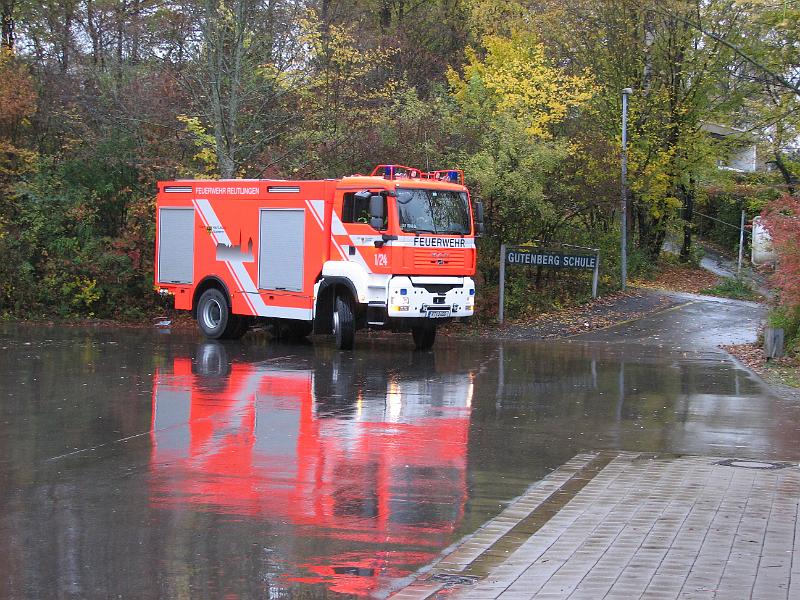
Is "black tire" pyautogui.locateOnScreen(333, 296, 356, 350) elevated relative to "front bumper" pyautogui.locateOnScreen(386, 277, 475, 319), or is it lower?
lower

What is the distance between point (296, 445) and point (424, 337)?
33.6 feet

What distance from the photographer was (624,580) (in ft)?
19.9

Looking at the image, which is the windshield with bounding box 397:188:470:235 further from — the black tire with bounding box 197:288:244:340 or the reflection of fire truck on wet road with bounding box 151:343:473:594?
the black tire with bounding box 197:288:244:340

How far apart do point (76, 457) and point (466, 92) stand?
21.6 meters

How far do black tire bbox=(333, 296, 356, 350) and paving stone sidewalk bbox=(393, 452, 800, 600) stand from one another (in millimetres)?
10356

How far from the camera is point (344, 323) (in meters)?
19.5

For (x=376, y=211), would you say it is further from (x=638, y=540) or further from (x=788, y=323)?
(x=638, y=540)

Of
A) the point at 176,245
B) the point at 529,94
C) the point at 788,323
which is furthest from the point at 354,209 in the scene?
the point at 529,94

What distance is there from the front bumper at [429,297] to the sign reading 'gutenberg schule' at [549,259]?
5419 millimetres

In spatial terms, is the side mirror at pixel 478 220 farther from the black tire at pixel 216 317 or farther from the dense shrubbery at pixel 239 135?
the black tire at pixel 216 317

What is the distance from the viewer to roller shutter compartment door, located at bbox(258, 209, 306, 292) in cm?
2025

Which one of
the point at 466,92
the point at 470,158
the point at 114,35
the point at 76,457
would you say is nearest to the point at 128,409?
the point at 76,457

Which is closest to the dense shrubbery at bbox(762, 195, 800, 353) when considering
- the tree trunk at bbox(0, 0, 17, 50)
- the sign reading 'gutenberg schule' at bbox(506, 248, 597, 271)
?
the sign reading 'gutenberg schule' at bbox(506, 248, 597, 271)

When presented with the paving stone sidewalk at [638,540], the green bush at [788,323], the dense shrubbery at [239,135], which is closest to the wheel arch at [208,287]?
the dense shrubbery at [239,135]
